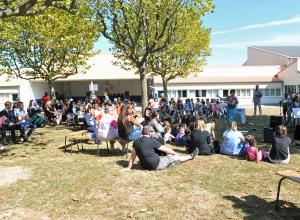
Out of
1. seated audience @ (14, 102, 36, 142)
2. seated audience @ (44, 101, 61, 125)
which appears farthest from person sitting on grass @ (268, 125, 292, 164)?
seated audience @ (44, 101, 61, 125)

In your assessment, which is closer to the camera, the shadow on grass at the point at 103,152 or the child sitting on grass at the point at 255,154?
the child sitting on grass at the point at 255,154

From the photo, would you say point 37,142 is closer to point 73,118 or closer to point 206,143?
point 73,118

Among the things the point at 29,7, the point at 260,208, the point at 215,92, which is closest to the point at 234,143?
the point at 260,208

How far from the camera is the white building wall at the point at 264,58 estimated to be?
48.6 metres

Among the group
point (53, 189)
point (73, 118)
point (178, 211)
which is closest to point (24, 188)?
point (53, 189)

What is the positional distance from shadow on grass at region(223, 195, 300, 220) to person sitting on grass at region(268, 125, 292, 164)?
8.94ft

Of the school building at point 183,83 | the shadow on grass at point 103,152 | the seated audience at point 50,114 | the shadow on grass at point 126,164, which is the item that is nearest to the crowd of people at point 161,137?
the shadow on grass at point 126,164

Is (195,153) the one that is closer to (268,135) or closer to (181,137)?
(181,137)

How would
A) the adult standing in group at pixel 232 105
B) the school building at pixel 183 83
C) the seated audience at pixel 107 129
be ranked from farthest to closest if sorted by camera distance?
the school building at pixel 183 83, the adult standing in group at pixel 232 105, the seated audience at pixel 107 129

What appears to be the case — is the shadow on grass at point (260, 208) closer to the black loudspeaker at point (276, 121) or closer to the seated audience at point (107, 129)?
the seated audience at point (107, 129)

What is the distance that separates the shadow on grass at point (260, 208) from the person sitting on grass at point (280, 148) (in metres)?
2.72

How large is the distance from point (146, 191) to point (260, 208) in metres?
2.24

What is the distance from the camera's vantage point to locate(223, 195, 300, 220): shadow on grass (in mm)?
5391

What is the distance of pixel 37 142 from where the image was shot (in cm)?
1316
